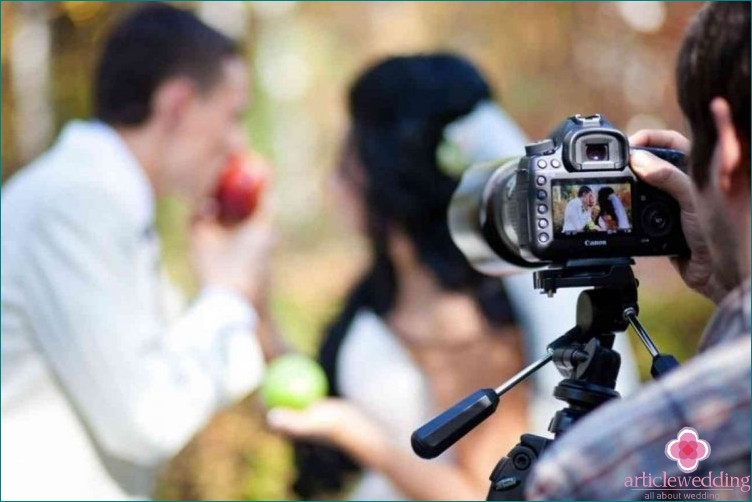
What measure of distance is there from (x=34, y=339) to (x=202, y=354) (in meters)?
0.42

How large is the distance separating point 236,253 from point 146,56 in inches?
22.5

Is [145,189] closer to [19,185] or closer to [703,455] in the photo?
[19,185]

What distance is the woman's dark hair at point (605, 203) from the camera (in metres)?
1.45

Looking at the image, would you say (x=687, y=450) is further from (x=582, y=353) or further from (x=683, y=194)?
(x=683, y=194)

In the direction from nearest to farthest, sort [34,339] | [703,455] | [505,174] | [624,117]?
[703,455] < [505,174] < [34,339] < [624,117]

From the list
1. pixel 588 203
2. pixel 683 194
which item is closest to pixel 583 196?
pixel 588 203

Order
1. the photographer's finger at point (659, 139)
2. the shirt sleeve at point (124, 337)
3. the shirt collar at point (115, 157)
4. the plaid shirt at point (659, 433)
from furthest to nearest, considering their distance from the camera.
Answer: the shirt collar at point (115, 157) < the shirt sleeve at point (124, 337) < the photographer's finger at point (659, 139) < the plaid shirt at point (659, 433)

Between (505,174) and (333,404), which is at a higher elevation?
(505,174)

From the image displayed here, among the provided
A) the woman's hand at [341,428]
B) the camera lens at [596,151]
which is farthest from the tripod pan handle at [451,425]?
the woman's hand at [341,428]

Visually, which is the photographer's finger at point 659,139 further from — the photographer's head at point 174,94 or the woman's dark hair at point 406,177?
the photographer's head at point 174,94

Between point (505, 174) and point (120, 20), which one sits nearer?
point (505, 174)

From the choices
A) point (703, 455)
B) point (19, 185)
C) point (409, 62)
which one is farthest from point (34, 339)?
point (703, 455)

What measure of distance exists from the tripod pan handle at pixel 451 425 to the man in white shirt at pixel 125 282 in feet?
6.01

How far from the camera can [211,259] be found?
321 centimetres
